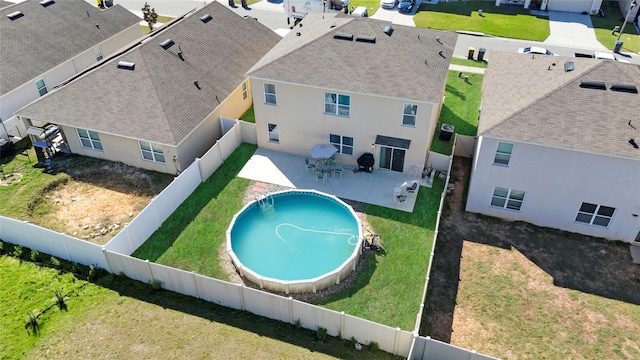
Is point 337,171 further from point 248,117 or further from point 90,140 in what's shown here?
point 90,140

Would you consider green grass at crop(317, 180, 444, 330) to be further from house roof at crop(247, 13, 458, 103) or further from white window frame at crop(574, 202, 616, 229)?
white window frame at crop(574, 202, 616, 229)

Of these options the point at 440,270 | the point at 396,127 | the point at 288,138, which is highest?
the point at 396,127

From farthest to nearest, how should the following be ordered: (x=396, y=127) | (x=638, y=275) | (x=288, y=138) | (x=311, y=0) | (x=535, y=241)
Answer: (x=311, y=0)
(x=288, y=138)
(x=396, y=127)
(x=535, y=241)
(x=638, y=275)

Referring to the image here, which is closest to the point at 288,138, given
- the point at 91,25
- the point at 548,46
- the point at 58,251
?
the point at 58,251

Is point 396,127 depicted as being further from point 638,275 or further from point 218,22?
point 218,22

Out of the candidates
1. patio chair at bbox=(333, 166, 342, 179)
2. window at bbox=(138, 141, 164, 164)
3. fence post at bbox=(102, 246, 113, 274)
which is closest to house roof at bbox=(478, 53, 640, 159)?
patio chair at bbox=(333, 166, 342, 179)

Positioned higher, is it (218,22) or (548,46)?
(218,22)

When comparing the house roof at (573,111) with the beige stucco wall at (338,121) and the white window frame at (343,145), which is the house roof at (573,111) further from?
the white window frame at (343,145)
